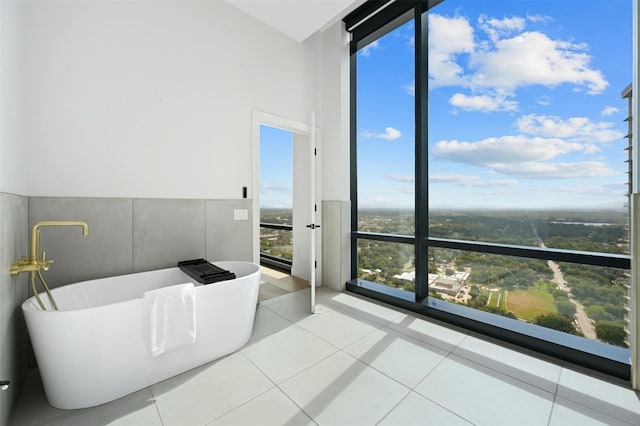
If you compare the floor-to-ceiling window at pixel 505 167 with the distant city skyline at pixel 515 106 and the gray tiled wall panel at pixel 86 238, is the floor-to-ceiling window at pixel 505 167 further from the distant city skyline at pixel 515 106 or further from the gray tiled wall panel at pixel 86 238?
the gray tiled wall panel at pixel 86 238

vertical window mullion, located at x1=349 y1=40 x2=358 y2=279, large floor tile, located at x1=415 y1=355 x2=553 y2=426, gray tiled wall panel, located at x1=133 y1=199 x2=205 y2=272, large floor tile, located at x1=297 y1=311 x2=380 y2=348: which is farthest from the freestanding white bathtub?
vertical window mullion, located at x1=349 y1=40 x2=358 y2=279

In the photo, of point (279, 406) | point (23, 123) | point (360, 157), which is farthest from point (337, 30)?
point (279, 406)

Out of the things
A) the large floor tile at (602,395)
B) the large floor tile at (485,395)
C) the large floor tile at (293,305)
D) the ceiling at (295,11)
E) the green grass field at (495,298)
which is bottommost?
the large floor tile at (485,395)

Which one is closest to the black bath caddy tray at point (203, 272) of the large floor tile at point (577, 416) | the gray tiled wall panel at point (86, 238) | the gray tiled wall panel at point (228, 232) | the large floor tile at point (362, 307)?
the gray tiled wall panel at point (228, 232)

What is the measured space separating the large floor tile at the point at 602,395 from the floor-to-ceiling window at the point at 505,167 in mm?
167

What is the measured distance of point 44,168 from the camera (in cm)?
182

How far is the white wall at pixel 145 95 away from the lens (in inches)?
72.2

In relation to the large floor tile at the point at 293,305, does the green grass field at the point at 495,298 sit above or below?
above

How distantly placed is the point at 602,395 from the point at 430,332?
3.42 ft

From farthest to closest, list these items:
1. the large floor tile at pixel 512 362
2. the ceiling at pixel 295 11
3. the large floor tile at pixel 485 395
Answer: the ceiling at pixel 295 11
the large floor tile at pixel 512 362
the large floor tile at pixel 485 395

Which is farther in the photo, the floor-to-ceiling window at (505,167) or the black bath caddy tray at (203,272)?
the black bath caddy tray at (203,272)

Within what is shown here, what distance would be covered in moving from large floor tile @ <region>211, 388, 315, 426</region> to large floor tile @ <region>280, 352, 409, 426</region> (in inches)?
2.0

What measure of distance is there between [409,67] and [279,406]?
3374 millimetres

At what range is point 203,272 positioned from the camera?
209cm
